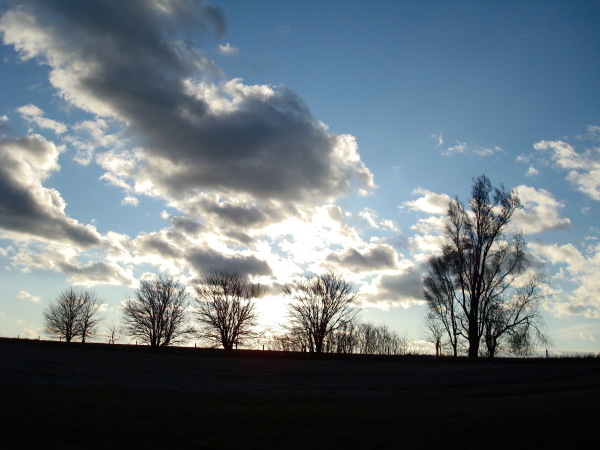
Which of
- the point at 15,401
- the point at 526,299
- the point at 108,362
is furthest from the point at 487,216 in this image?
the point at 15,401

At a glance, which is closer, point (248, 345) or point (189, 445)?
point (189, 445)

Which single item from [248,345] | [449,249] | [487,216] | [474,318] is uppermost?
[487,216]

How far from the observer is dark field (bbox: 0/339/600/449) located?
34.8ft

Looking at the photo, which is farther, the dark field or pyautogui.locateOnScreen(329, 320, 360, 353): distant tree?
pyautogui.locateOnScreen(329, 320, 360, 353): distant tree

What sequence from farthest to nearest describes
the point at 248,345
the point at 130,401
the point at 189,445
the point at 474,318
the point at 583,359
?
the point at 248,345 < the point at 474,318 < the point at 583,359 < the point at 130,401 < the point at 189,445

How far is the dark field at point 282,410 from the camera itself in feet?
34.8

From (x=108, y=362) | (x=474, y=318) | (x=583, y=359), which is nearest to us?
(x=108, y=362)

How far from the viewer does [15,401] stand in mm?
12516

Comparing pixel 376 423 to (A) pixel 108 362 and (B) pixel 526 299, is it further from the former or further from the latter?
(B) pixel 526 299

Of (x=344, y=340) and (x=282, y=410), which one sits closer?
(x=282, y=410)

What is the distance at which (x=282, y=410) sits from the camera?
570 inches

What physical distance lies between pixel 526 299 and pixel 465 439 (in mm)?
32744

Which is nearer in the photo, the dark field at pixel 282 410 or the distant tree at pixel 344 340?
the dark field at pixel 282 410

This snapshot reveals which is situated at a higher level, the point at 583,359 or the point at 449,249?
the point at 449,249
